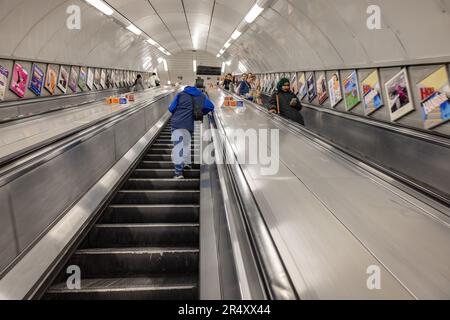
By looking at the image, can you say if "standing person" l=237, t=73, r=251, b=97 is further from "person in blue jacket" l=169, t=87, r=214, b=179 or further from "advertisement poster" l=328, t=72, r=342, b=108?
"person in blue jacket" l=169, t=87, r=214, b=179

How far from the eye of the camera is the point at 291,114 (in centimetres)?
646

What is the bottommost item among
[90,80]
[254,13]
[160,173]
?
[160,173]

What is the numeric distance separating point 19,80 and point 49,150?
7.09 metres

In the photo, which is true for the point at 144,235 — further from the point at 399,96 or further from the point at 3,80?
the point at 3,80

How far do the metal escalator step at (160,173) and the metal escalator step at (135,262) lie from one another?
2.42 meters

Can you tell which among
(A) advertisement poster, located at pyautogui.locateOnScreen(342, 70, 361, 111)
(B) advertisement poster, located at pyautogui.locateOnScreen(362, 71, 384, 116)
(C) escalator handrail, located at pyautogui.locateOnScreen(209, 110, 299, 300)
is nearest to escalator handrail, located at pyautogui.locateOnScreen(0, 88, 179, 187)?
(C) escalator handrail, located at pyautogui.locateOnScreen(209, 110, 299, 300)

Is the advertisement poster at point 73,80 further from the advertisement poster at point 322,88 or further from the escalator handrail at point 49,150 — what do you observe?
the advertisement poster at point 322,88

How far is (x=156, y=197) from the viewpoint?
4.16 meters

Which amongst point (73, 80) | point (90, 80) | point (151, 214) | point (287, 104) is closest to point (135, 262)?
point (151, 214)

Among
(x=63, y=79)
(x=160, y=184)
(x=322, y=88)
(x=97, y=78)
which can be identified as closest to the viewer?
(x=160, y=184)

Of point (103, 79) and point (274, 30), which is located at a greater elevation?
point (274, 30)

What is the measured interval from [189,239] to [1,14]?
6.53m

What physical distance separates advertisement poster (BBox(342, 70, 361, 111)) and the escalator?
15.8 feet
